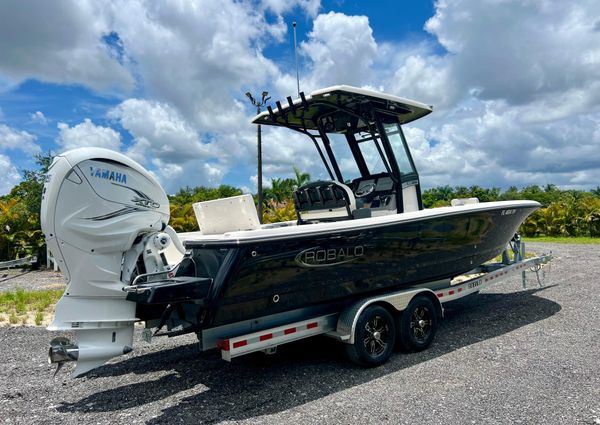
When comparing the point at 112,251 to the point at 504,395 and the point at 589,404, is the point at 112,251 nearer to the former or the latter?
the point at 504,395

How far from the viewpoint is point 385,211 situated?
5.95 m

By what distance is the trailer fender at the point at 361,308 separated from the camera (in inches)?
190

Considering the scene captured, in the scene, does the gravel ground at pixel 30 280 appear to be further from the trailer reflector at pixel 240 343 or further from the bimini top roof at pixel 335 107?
the trailer reflector at pixel 240 343

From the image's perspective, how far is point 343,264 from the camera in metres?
4.79

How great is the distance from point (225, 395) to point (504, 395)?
2.42m

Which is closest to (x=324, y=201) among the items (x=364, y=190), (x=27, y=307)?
(x=364, y=190)

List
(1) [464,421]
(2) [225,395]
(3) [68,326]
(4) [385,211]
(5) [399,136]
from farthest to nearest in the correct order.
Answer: (5) [399,136] < (4) [385,211] < (2) [225,395] < (3) [68,326] < (1) [464,421]

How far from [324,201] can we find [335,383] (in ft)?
7.60

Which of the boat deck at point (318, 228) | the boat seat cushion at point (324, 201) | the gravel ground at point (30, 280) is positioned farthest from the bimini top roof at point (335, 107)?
the gravel ground at point (30, 280)

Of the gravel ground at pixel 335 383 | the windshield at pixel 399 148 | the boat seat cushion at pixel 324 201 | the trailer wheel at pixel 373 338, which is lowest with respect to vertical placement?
the gravel ground at pixel 335 383

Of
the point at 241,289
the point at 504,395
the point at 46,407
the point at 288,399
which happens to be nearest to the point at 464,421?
the point at 504,395

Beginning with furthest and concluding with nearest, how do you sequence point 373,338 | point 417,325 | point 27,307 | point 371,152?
point 27,307
point 371,152
point 417,325
point 373,338

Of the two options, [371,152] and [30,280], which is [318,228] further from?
[30,280]

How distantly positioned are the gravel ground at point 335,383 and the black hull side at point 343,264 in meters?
0.75
